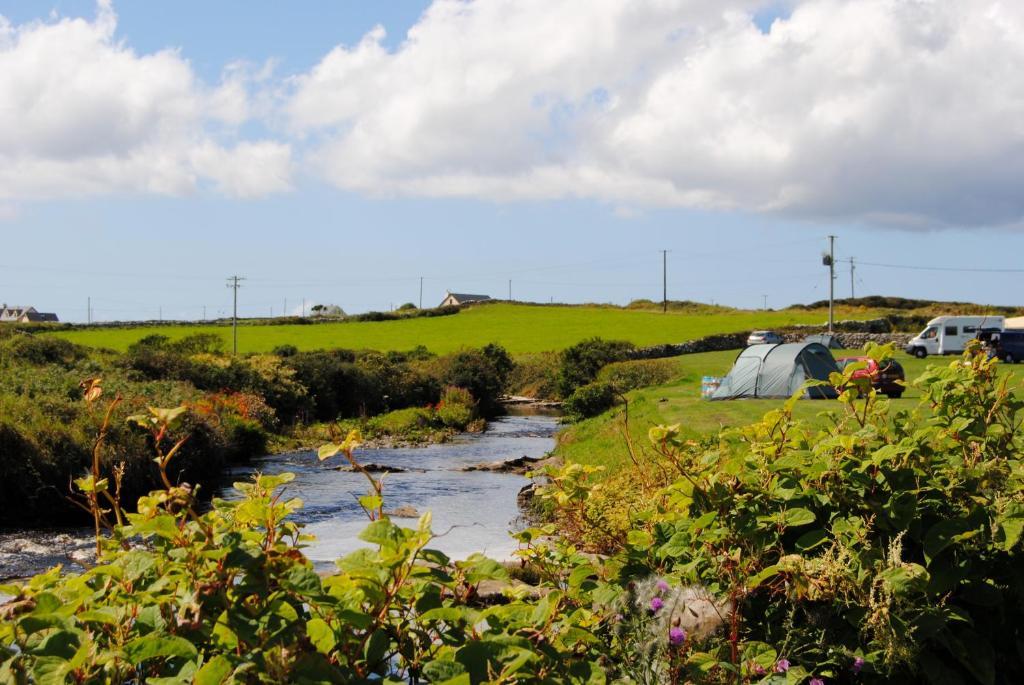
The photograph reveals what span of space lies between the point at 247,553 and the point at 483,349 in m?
49.1

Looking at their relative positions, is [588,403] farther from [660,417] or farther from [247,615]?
[247,615]

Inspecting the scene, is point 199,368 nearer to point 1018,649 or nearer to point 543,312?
point 1018,649

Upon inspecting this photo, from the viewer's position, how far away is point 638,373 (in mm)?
44031

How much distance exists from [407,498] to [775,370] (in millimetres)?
17224

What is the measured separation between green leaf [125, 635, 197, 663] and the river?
3410 mm

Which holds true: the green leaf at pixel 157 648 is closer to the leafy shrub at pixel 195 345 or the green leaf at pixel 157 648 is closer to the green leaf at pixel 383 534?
the green leaf at pixel 383 534

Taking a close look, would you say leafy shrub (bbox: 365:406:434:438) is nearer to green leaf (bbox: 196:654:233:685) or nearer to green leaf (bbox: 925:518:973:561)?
green leaf (bbox: 925:518:973:561)

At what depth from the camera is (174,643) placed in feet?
7.41

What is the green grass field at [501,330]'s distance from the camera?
69.2 m

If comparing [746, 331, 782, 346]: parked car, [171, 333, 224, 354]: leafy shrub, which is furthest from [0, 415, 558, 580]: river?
[746, 331, 782, 346]: parked car

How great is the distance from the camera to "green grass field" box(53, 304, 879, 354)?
2724 inches

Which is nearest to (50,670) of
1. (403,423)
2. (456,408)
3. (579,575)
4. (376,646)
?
(376,646)

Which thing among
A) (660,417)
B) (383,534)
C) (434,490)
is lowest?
(434,490)

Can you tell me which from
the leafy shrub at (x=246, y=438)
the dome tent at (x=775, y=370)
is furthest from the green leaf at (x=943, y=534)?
the dome tent at (x=775, y=370)
